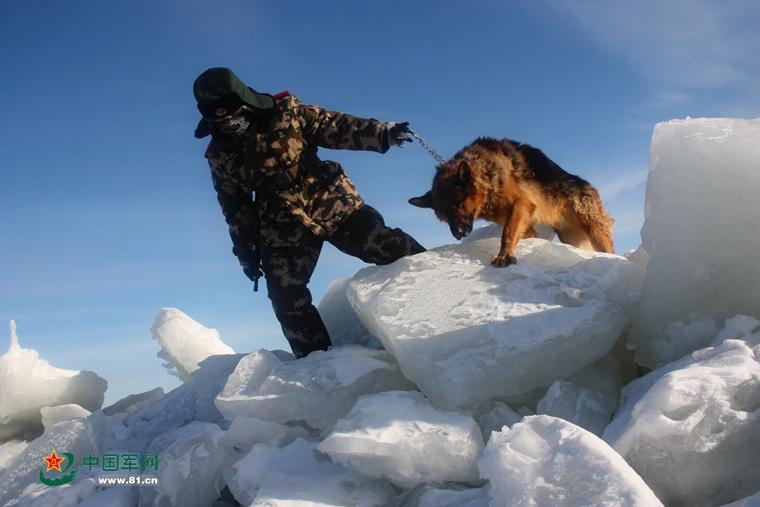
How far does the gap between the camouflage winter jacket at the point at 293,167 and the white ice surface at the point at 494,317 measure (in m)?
0.79

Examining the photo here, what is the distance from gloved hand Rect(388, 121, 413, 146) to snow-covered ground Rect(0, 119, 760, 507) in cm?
82

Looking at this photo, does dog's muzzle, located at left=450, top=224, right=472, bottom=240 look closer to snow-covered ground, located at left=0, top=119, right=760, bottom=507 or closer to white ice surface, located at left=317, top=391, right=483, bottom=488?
snow-covered ground, located at left=0, top=119, right=760, bottom=507

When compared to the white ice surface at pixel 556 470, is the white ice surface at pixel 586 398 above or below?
above

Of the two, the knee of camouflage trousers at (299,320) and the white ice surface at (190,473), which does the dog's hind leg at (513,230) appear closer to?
the knee of camouflage trousers at (299,320)

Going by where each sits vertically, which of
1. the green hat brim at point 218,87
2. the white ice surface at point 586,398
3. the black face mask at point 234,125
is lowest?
the white ice surface at point 586,398

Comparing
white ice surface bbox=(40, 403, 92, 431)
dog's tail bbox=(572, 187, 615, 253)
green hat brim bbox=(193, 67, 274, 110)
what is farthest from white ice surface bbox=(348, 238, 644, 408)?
white ice surface bbox=(40, 403, 92, 431)

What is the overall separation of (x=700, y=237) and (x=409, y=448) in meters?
1.58

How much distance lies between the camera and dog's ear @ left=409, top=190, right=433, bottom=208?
13.1ft

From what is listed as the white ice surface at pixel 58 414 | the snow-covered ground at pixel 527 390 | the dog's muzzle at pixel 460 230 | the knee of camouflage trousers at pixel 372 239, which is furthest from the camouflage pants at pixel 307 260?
the white ice surface at pixel 58 414

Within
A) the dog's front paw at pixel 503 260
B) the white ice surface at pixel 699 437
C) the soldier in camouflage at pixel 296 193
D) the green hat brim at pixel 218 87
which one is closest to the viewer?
the white ice surface at pixel 699 437

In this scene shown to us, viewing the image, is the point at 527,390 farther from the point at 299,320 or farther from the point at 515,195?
the point at 299,320

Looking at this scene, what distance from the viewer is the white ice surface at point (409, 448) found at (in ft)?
6.49

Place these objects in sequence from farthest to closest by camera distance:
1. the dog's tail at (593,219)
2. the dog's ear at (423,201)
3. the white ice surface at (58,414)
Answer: the white ice surface at (58,414) < the dog's ear at (423,201) < the dog's tail at (593,219)

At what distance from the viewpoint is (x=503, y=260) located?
9.83 ft
